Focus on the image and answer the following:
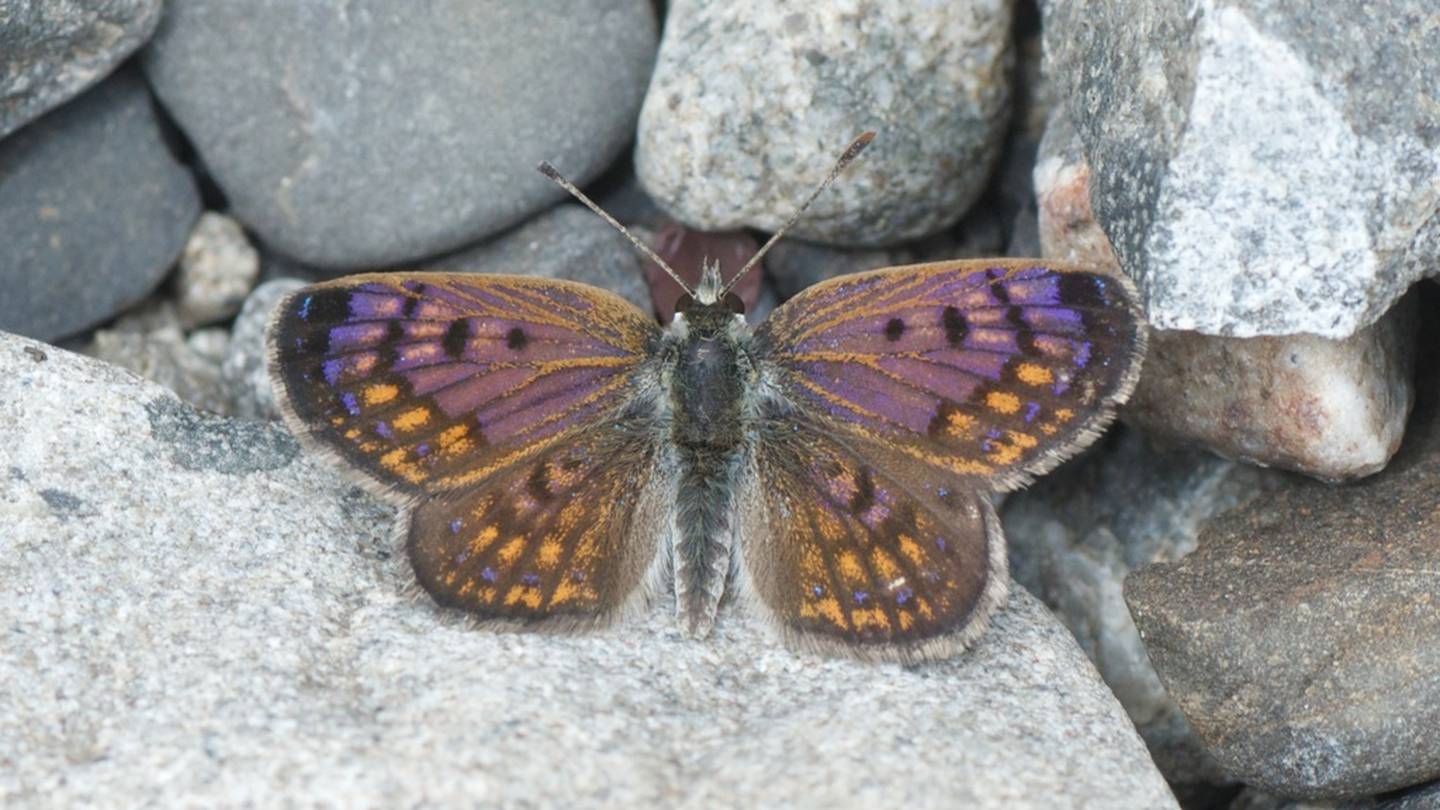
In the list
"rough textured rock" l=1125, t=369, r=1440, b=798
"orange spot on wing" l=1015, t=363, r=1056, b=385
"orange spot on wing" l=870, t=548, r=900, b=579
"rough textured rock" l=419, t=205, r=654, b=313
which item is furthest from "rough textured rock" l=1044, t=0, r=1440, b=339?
"rough textured rock" l=419, t=205, r=654, b=313

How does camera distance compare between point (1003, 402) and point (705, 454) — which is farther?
point (705, 454)

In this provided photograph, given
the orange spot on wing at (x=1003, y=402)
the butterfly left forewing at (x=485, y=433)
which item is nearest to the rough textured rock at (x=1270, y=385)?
the orange spot on wing at (x=1003, y=402)

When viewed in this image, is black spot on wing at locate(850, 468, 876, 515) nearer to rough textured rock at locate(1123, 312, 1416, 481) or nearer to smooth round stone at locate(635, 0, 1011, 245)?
rough textured rock at locate(1123, 312, 1416, 481)

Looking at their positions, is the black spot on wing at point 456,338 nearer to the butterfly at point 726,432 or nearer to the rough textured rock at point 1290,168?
the butterfly at point 726,432

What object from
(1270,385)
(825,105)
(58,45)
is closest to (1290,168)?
(1270,385)

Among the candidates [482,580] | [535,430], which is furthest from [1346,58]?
[482,580]

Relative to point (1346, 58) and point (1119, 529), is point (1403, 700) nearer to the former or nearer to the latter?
point (1119, 529)

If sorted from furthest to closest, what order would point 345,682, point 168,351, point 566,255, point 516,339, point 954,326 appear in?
point 168,351, point 566,255, point 516,339, point 954,326, point 345,682

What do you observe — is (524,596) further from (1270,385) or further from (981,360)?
(1270,385)
